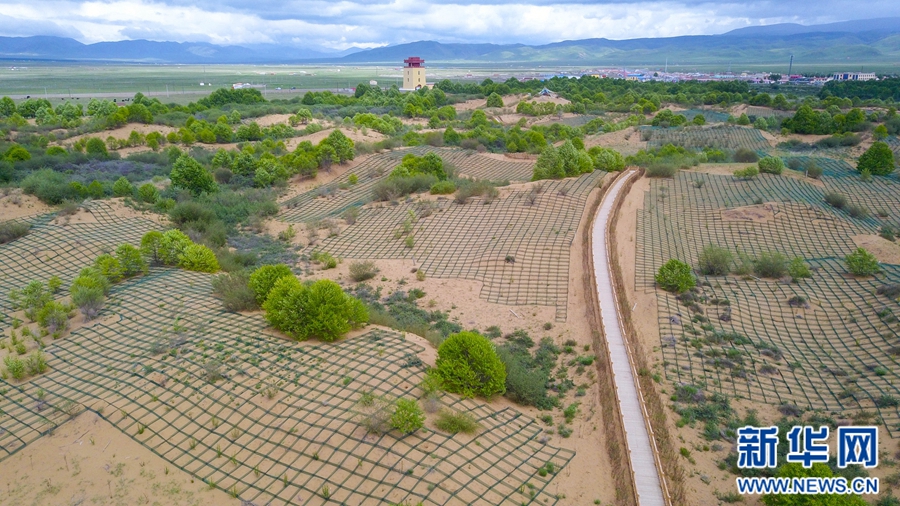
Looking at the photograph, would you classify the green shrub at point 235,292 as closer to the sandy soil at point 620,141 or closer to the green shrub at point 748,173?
the green shrub at point 748,173

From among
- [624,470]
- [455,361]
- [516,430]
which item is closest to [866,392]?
[624,470]

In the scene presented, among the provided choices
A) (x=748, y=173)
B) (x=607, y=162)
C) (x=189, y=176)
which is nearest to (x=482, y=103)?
(x=607, y=162)

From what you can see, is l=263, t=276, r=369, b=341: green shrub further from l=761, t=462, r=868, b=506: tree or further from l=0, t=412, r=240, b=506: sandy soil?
l=761, t=462, r=868, b=506: tree

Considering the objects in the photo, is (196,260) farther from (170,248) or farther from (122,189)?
(122,189)

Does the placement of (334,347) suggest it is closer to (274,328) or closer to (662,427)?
(274,328)

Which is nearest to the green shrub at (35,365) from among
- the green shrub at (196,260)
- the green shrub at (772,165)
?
the green shrub at (196,260)

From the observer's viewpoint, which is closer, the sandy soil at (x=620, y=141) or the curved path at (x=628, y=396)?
the curved path at (x=628, y=396)
